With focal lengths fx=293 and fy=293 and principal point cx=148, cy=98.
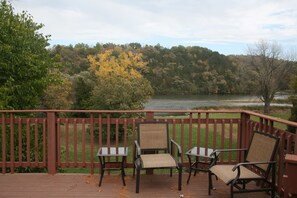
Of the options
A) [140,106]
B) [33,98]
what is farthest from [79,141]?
[33,98]

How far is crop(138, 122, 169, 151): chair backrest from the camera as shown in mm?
4523

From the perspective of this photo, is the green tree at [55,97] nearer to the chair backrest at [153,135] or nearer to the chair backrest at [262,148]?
the chair backrest at [153,135]

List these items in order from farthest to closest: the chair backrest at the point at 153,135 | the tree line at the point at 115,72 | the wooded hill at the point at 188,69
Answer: the wooded hill at the point at 188,69 → the tree line at the point at 115,72 → the chair backrest at the point at 153,135

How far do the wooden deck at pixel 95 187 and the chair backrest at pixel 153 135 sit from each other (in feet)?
1.65

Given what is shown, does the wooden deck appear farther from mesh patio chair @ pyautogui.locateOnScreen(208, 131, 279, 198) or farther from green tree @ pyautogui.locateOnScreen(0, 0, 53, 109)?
green tree @ pyautogui.locateOnScreen(0, 0, 53, 109)

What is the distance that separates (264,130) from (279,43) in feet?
91.8

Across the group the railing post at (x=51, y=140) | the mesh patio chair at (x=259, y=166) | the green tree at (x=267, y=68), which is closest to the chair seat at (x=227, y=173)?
the mesh patio chair at (x=259, y=166)

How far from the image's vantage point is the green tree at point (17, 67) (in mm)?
7785

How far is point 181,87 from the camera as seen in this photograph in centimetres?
3269

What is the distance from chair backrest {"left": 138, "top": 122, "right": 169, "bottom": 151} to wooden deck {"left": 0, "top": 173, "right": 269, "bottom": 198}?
50 cm

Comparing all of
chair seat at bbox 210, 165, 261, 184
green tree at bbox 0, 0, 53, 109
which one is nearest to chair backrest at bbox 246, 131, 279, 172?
chair seat at bbox 210, 165, 261, 184

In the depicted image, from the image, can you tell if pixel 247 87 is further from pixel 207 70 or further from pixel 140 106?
pixel 140 106

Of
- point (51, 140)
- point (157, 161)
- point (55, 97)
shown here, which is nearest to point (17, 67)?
point (51, 140)

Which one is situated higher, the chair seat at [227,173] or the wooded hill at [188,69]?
the wooded hill at [188,69]
